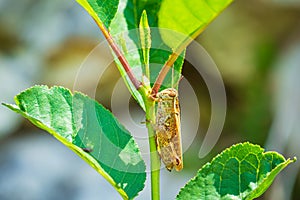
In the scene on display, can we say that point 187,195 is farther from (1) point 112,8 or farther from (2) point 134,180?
(1) point 112,8

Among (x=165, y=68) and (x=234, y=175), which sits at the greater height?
(x=165, y=68)

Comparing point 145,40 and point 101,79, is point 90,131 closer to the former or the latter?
point 145,40

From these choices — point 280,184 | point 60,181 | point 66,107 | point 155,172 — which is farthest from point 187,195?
point 60,181

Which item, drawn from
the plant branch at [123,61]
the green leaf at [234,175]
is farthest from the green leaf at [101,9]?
the green leaf at [234,175]

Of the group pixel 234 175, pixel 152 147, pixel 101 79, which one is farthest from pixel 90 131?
pixel 101 79

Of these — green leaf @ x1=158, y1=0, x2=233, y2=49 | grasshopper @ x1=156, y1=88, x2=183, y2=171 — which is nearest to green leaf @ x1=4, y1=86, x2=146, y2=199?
grasshopper @ x1=156, y1=88, x2=183, y2=171

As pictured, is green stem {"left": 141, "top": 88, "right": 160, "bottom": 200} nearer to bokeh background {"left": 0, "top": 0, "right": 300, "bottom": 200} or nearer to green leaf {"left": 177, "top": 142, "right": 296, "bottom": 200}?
green leaf {"left": 177, "top": 142, "right": 296, "bottom": 200}

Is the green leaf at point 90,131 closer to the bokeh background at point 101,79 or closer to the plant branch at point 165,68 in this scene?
the plant branch at point 165,68
